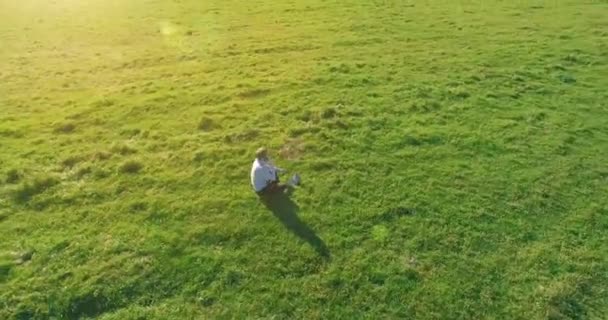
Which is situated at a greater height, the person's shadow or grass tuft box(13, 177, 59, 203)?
grass tuft box(13, 177, 59, 203)

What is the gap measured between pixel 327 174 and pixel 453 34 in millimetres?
15207

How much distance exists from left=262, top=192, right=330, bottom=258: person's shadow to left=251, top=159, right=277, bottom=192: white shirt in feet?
1.26

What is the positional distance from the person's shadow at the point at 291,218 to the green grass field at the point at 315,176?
6cm

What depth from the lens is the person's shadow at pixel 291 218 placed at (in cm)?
1174

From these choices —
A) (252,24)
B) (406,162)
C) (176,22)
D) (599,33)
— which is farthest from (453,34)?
(176,22)

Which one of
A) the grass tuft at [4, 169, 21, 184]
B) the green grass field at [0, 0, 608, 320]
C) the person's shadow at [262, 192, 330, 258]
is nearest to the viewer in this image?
the green grass field at [0, 0, 608, 320]

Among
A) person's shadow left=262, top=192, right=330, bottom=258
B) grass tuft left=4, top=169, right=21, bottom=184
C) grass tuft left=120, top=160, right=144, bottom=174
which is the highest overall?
grass tuft left=4, top=169, right=21, bottom=184

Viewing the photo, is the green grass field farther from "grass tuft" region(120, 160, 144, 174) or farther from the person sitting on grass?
the person sitting on grass

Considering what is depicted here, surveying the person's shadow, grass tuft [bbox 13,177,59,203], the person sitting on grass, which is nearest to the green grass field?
the person's shadow

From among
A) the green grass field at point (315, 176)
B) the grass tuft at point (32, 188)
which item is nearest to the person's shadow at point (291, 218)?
the green grass field at point (315, 176)

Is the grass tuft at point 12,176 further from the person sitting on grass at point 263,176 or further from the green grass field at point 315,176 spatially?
the person sitting on grass at point 263,176

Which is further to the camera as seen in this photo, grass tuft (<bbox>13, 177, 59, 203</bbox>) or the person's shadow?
grass tuft (<bbox>13, 177, 59, 203</bbox>)

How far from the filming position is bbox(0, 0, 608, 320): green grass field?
10.6 meters

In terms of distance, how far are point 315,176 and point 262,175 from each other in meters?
1.89
